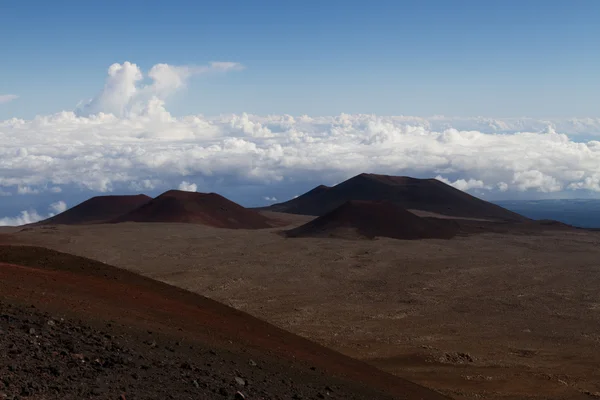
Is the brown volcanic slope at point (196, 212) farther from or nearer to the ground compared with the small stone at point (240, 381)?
farther from the ground

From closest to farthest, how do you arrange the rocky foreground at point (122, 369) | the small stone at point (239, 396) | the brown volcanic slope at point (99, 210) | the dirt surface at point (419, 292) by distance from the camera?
the rocky foreground at point (122, 369)
the small stone at point (239, 396)
the dirt surface at point (419, 292)
the brown volcanic slope at point (99, 210)

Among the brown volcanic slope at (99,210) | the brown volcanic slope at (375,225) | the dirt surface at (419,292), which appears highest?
the brown volcanic slope at (99,210)

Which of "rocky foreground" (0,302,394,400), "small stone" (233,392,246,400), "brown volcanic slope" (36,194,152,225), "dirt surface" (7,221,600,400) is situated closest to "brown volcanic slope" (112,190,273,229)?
"dirt surface" (7,221,600,400)

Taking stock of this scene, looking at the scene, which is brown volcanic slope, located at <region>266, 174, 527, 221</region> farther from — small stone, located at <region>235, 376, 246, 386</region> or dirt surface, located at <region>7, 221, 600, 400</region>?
small stone, located at <region>235, 376, 246, 386</region>

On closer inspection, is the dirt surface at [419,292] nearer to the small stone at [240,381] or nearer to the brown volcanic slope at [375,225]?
the brown volcanic slope at [375,225]

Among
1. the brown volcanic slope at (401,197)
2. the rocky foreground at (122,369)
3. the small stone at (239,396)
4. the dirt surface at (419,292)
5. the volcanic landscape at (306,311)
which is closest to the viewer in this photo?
the rocky foreground at (122,369)

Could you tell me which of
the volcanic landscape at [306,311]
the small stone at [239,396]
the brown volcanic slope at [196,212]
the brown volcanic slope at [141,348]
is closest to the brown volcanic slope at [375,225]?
the volcanic landscape at [306,311]
